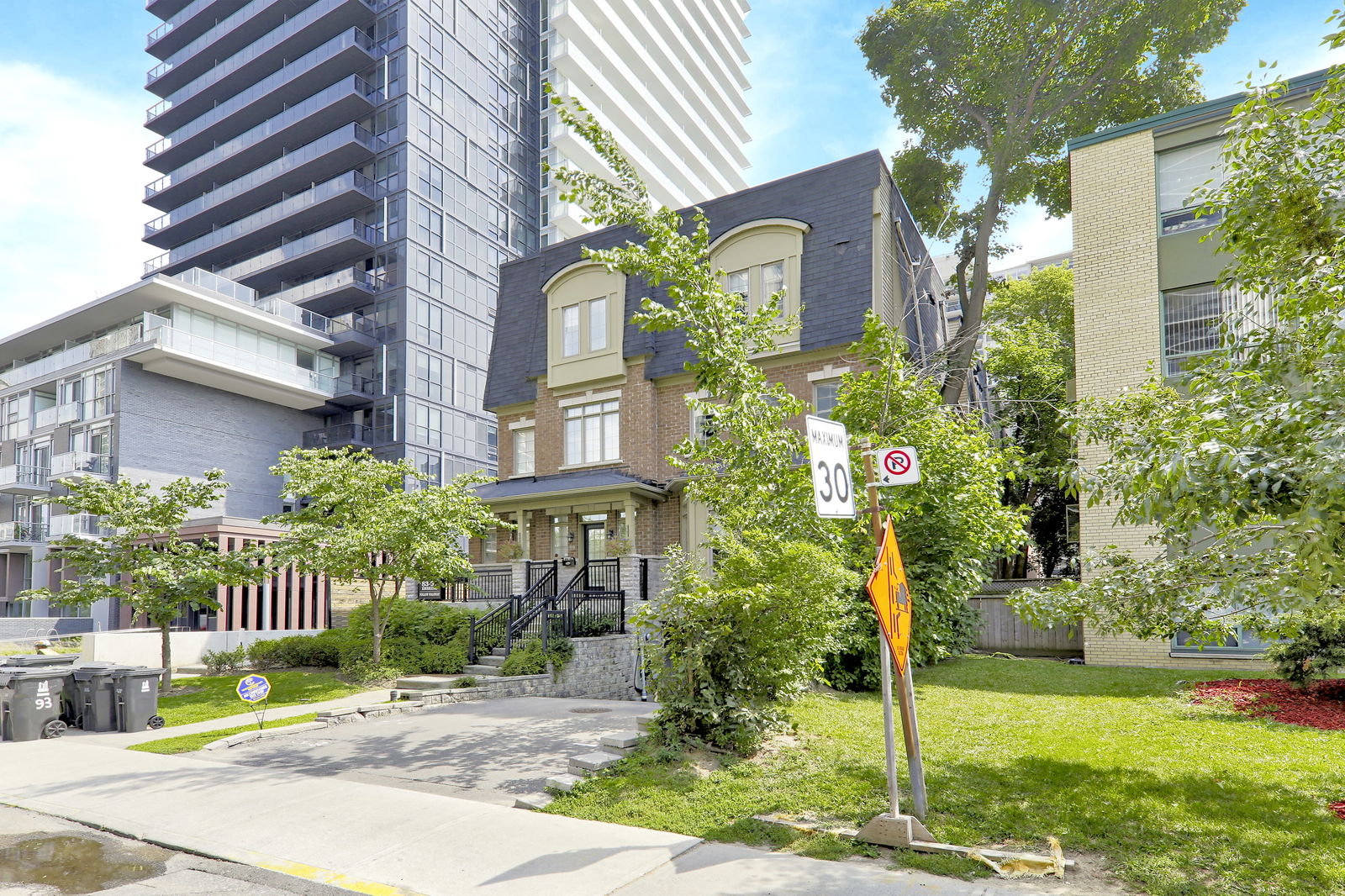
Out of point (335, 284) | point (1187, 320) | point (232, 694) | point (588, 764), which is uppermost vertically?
point (335, 284)

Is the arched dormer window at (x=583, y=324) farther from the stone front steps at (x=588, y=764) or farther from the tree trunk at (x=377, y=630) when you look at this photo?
the stone front steps at (x=588, y=764)

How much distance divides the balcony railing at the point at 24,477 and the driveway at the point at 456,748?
115 ft

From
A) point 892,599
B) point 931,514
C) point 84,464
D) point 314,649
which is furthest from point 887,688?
point 84,464

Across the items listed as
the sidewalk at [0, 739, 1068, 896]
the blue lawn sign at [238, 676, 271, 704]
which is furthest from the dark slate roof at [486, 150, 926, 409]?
the sidewalk at [0, 739, 1068, 896]

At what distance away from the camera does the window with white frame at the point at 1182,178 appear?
17.1m

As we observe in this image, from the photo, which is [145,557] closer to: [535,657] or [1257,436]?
[535,657]

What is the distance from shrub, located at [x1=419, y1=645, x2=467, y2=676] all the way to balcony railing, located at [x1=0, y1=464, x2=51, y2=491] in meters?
31.7

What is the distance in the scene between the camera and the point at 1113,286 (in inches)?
702

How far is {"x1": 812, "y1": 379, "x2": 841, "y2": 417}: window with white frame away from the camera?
66.0 feet

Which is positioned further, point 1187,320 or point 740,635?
point 1187,320

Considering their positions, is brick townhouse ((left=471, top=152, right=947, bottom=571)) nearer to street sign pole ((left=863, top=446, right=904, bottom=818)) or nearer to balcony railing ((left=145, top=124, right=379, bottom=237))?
street sign pole ((left=863, top=446, right=904, bottom=818))

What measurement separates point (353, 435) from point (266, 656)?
21291 millimetres

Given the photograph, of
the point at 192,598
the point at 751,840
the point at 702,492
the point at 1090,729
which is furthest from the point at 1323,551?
the point at 192,598

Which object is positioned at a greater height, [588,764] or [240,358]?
[240,358]
